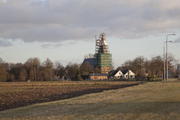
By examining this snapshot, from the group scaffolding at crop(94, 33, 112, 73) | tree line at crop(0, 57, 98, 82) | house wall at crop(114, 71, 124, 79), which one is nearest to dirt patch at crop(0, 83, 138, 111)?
tree line at crop(0, 57, 98, 82)

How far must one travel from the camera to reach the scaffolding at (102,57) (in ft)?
463

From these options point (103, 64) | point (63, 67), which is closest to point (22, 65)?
point (63, 67)

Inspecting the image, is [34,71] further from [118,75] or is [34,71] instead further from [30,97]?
[30,97]

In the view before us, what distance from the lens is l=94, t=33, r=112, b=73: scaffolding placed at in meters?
141

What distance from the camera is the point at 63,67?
139625 millimetres

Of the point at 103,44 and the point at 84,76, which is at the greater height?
the point at 103,44

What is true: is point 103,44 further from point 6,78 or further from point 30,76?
point 6,78

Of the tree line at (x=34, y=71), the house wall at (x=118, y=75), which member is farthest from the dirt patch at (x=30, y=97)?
the house wall at (x=118, y=75)

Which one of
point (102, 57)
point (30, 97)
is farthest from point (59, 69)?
point (30, 97)

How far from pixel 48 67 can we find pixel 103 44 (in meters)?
47.4

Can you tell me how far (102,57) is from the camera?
141625mm

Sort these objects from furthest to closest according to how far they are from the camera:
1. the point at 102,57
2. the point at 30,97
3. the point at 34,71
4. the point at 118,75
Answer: the point at 102,57 < the point at 118,75 < the point at 34,71 < the point at 30,97

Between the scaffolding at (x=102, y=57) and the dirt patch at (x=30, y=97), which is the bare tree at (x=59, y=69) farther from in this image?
the dirt patch at (x=30, y=97)

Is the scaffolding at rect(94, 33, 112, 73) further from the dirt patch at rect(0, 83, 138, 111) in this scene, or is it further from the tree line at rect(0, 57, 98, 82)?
the dirt patch at rect(0, 83, 138, 111)
